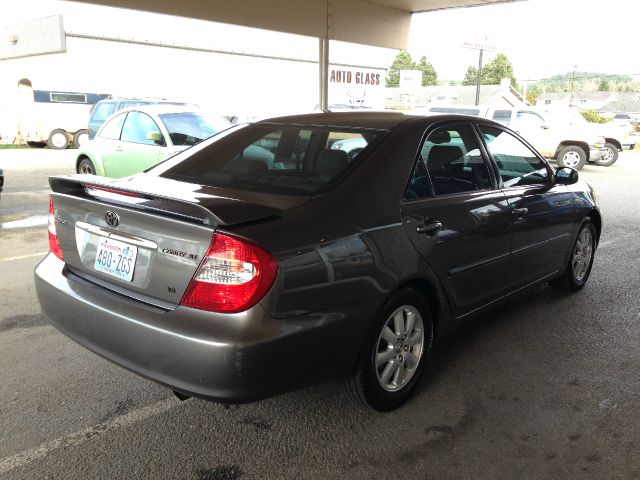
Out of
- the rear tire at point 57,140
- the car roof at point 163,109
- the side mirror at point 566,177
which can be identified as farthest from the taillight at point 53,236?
the rear tire at point 57,140

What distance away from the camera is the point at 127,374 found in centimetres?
338

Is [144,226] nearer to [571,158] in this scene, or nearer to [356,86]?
[571,158]

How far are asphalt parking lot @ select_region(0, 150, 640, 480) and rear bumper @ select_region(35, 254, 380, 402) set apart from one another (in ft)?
1.39

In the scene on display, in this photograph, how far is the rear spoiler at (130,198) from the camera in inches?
91.5

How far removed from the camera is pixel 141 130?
8.73 meters

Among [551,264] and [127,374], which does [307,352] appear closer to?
[127,374]

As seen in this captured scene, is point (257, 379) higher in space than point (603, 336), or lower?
higher

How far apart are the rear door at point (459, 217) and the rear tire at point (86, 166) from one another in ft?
25.5

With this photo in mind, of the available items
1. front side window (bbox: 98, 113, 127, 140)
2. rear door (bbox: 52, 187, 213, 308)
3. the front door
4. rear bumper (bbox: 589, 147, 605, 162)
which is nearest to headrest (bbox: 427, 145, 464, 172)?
rear door (bbox: 52, 187, 213, 308)

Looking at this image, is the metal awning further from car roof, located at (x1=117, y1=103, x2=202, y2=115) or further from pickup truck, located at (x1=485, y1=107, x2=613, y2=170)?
pickup truck, located at (x1=485, y1=107, x2=613, y2=170)

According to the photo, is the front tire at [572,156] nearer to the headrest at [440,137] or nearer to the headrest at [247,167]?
the headrest at [440,137]

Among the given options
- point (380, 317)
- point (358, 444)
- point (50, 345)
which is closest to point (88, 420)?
point (50, 345)

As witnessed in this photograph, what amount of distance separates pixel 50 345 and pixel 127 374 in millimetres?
778

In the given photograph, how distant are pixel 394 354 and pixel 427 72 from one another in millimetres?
117082
